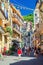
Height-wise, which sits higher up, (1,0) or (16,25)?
(1,0)

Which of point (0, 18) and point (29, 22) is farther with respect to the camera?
point (29, 22)

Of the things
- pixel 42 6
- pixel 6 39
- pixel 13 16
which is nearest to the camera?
pixel 42 6

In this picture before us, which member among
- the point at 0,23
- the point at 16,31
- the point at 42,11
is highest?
the point at 42,11

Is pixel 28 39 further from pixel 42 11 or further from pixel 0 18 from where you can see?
pixel 42 11

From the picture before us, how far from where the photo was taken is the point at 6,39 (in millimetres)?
57406

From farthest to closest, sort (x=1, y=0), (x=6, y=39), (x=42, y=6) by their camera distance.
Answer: (x=6, y=39)
(x=1, y=0)
(x=42, y=6)

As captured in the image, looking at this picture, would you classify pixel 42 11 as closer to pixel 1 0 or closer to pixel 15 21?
pixel 1 0

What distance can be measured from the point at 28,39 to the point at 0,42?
106 meters

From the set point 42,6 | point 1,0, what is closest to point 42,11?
point 42,6

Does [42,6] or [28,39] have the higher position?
[42,6]

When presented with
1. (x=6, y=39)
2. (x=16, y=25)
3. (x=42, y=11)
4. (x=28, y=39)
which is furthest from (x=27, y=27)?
(x=42, y=11)

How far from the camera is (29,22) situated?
15012 centimetres

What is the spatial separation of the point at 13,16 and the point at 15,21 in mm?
3658

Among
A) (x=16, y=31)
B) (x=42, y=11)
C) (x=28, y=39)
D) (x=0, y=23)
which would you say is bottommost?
(x=28, y=39)
